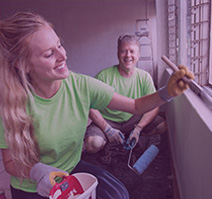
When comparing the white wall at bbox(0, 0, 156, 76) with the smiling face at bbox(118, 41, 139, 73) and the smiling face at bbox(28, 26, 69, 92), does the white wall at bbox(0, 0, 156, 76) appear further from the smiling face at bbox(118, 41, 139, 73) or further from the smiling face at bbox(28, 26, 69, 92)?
the smiling face at bbox(28, 26, 69, 92)

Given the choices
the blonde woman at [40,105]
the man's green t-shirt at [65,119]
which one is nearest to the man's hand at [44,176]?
the blonde woman at [40,105]

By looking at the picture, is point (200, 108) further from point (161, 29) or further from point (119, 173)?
point (161, 29)

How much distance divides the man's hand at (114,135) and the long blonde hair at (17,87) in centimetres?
98

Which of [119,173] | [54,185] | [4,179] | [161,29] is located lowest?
[4,179]

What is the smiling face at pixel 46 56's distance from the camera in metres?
0.95

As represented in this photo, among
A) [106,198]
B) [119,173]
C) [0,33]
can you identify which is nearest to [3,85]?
[0,33]

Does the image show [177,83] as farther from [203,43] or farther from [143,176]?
[143,176]

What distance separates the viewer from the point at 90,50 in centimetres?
523

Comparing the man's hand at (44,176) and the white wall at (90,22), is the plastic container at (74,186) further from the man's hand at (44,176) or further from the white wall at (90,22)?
the white wall at (90,22)

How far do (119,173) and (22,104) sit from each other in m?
1.00

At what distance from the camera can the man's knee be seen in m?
1.97

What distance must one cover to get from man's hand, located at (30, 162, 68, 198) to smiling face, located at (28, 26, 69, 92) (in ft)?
1.30

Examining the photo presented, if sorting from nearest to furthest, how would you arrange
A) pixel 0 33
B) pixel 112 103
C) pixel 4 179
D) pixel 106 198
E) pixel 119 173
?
pixel 0 33 → pixel 106 198 → pixel 112 103 → pixel 119 173 → pixel 4 179

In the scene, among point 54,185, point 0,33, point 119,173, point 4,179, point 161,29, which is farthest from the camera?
point 161,29
